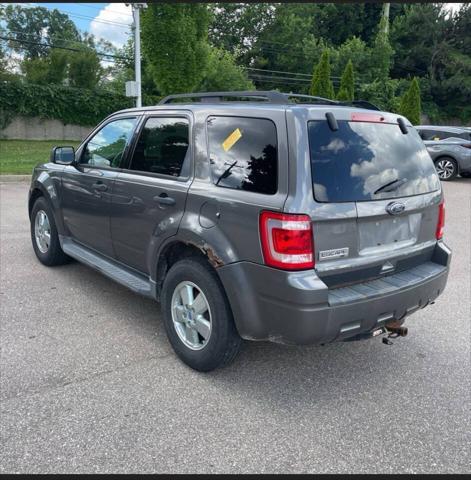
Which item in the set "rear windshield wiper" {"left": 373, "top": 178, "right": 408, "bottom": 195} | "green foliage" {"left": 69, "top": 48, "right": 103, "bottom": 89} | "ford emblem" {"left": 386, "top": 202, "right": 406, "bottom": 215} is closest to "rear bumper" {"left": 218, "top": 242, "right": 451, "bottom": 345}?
"ford emblem" {"left": 386, "top": 202, "right": 406, "bottom": 215}

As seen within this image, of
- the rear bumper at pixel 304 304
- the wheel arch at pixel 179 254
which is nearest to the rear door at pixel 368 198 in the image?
the rear bumper at pixel 304 304

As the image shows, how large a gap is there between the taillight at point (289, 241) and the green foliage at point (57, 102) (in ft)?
84.4

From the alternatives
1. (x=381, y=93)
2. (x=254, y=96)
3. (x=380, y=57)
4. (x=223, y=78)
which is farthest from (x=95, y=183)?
(x=380, y=57)

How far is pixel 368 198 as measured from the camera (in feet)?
9.36

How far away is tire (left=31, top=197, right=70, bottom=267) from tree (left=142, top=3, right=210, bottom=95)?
11669 mm

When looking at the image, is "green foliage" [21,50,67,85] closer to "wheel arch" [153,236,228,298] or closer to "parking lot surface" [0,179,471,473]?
"parking lot surface" [0,179,471,473]

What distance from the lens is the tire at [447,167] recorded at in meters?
14.5

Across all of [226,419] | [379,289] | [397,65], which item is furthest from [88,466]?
[397,65]

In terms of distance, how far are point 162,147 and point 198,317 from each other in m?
1.36

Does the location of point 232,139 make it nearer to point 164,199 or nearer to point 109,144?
point 164,199

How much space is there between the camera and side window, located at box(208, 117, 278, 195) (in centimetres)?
275

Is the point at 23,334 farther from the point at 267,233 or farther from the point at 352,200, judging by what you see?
the point at 352,200

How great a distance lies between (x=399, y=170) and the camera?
3.10m

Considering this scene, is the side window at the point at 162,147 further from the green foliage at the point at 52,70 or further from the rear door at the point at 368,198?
the green foliage at the point at 52,70
